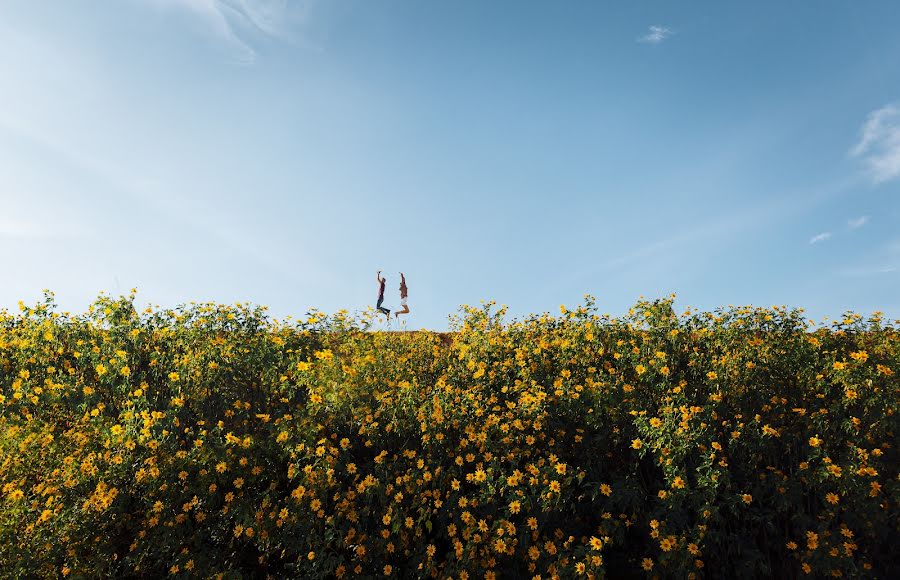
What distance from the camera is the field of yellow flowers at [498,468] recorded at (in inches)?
190

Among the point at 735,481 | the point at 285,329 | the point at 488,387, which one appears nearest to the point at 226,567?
the point at 488,387

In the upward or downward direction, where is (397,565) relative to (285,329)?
downward

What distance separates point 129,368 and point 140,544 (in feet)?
8.43

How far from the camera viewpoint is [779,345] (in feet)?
20.8

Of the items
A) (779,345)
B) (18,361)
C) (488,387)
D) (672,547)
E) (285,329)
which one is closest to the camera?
(672,547)

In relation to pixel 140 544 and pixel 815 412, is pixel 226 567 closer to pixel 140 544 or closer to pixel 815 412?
pixel 140 544

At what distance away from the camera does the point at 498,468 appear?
496 cm

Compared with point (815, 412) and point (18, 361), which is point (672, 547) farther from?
point (18, 361)

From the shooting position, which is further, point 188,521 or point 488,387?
point 488,387

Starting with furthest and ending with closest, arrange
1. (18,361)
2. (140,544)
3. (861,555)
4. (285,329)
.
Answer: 1. (18,361)
2. (285,329)
3. (861,555)
4. (140,544)

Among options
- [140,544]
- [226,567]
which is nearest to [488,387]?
[226,567]

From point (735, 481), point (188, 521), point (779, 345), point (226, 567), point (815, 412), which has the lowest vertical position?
point (226, 567)

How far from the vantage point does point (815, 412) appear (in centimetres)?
562

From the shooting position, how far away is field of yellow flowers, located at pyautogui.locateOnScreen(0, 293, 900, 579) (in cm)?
482
